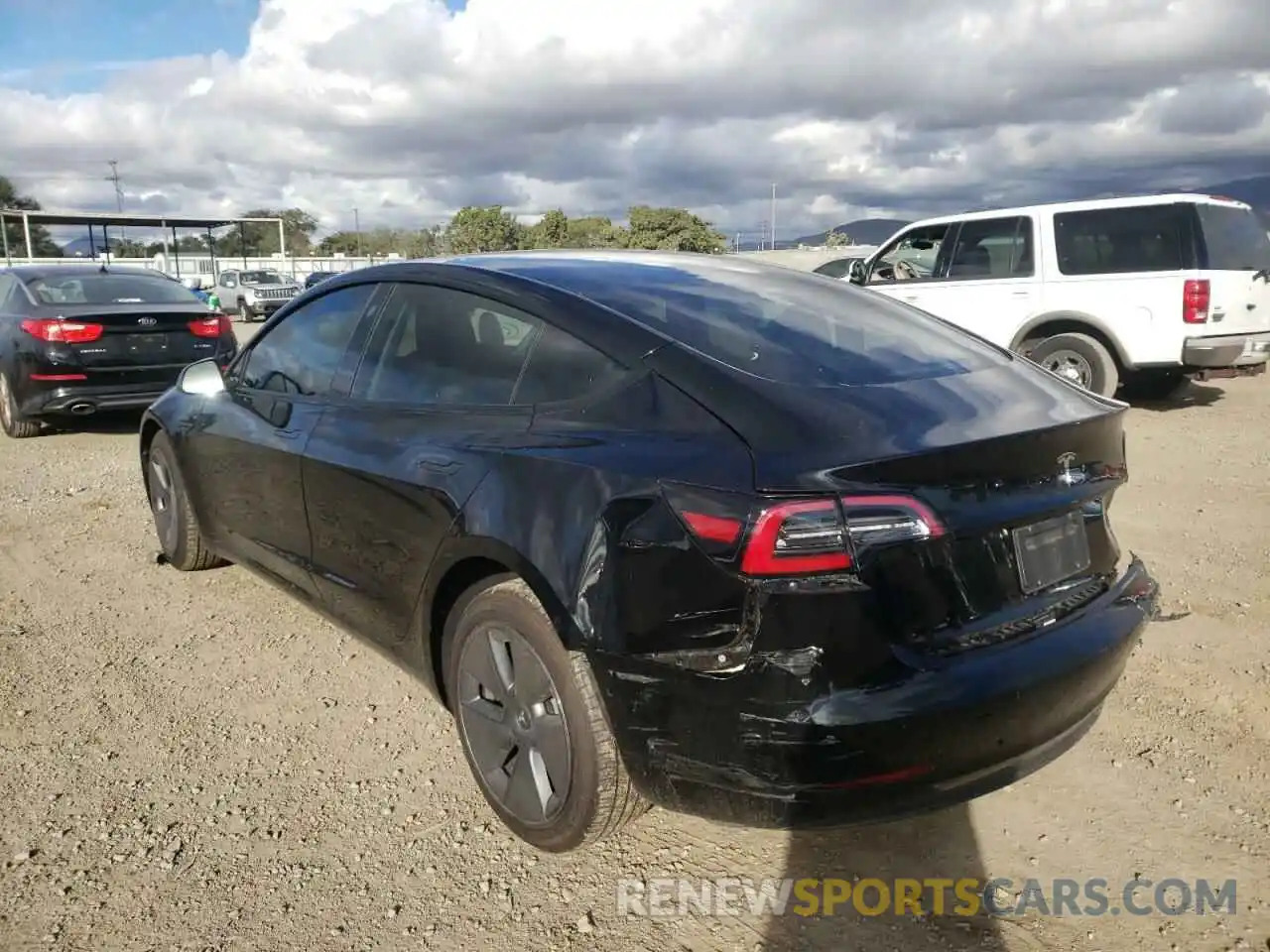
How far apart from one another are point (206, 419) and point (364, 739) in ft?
6.03

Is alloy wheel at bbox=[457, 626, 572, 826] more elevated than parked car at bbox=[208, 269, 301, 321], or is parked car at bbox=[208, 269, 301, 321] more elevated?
parked car at bbox=[208, 269, 301, 321]

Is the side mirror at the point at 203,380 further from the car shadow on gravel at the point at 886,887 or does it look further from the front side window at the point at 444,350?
the car shadow on gravel at the point at 886,887

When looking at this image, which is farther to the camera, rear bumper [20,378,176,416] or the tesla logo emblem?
rear bumper [20,378,176,416]

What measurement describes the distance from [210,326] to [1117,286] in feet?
26.7

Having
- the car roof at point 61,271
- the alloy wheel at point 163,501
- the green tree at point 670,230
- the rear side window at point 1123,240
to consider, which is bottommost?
the alloy wheel at point 163,501

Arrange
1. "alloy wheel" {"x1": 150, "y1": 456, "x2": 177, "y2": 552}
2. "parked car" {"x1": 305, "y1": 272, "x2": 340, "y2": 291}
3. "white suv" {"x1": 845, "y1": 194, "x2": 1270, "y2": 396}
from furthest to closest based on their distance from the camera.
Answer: "white suv" {"x1": 845, "y1": 194, "x2": 1270, "y2": 396} < "alloy wheel" {"x1": 150, "y1": 456, "x2": 177, "y2": 552} < "parked car" {"x1": 305, "y1": 272, "x2": 340, "y2": 291}

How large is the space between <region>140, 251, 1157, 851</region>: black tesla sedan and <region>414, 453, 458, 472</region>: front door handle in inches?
0.5

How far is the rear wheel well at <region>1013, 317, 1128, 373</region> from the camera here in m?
8.96

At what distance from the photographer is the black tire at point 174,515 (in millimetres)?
4625

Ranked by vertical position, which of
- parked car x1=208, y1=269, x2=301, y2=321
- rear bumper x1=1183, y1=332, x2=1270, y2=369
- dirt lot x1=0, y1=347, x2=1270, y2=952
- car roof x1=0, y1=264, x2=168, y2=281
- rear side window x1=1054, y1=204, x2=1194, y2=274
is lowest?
dirt lot x1=0, y1=347, x2=1270, y2=952

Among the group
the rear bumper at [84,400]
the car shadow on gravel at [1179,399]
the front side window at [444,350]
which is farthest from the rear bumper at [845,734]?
the car shadow on gravel at [1179,399]

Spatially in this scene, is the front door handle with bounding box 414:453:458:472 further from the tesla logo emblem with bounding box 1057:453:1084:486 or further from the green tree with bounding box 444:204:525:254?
the green tree with bounding box 444:204:525:254

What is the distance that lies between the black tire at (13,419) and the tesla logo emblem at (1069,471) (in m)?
8.34

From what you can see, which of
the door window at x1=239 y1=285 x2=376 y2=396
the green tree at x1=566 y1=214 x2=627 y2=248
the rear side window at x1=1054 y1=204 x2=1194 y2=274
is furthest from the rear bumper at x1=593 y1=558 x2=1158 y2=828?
the green tree at x1=566 y1=214 x2=627 y2=248
